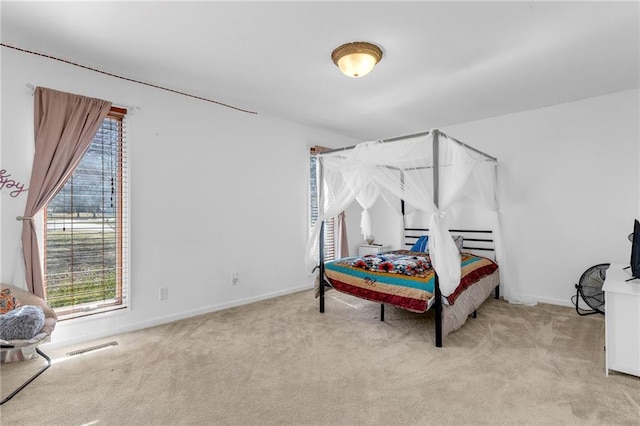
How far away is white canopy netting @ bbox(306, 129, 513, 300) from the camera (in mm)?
2898

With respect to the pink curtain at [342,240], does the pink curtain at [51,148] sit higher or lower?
higher

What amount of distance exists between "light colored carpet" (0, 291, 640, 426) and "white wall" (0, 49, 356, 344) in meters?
0.46

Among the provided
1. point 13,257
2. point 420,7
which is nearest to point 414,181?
point 420,7

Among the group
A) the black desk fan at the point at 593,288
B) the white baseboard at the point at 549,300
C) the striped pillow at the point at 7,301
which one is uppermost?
the striped pillow at the point at 7,301

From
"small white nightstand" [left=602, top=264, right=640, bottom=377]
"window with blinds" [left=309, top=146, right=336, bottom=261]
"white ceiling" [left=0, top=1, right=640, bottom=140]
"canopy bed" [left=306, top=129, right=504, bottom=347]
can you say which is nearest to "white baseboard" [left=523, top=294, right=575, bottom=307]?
"canopy bed" [left=306, top=129, right=504, bottom=347]

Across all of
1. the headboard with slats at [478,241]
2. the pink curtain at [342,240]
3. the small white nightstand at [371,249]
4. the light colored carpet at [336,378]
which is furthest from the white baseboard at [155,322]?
the headboard with slats at [478,241]

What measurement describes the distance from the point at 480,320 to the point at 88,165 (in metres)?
4.36

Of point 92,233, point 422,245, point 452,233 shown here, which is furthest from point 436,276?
point 92,233

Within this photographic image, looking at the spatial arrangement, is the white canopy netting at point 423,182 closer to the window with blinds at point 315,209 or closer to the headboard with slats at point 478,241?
the headboard with slats at point 478,241

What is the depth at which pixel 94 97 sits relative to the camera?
2.99 meters

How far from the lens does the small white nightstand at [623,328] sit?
2.18 metres

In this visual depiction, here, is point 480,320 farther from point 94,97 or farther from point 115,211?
point 94,97

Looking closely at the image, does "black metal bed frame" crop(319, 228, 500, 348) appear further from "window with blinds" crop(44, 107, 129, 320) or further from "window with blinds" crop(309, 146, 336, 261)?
"window with blinds" crop(44, 107, 129, 320)

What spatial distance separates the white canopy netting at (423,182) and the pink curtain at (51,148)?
8.00ft
